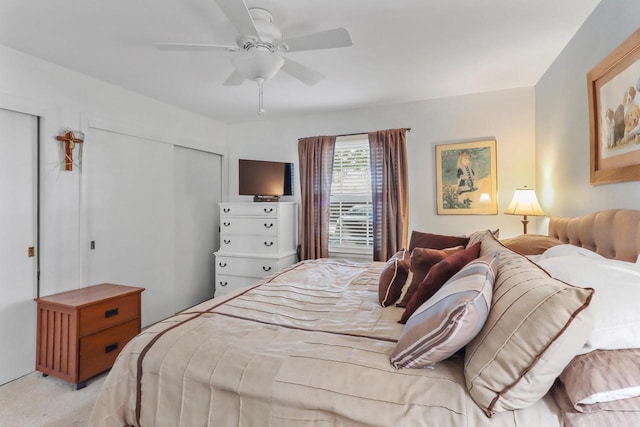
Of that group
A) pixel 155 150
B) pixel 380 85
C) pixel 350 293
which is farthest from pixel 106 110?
pixel 350 293

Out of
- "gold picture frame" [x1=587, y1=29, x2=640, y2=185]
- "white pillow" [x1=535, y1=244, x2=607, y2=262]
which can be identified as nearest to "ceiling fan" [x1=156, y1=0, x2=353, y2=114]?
"gold picture frame" [x1=587, y1=29, x2=640, y2=185]

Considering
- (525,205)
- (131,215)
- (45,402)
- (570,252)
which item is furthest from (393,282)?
(131,215)

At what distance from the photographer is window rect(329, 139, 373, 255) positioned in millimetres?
3801

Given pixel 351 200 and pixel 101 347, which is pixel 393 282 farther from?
pixel 101 347

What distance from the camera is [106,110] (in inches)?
118

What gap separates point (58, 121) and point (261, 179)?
A: 199cm

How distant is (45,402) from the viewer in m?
2.07

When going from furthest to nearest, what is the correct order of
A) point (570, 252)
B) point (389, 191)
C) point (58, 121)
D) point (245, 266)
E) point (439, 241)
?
point (245, 266), point (389, 191), point (58, 121), point (439, 241), point (570, 252)

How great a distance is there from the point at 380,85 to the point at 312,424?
292 centimetres

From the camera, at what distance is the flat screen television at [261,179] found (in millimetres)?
3859

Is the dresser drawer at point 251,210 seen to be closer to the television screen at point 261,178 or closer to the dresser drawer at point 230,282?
the television screen at point 261,178

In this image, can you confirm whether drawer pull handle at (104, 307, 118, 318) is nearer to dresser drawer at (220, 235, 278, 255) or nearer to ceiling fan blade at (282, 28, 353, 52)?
dresser drawer at (220, 235, 278, 255)

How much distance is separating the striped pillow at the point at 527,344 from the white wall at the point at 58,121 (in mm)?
3174

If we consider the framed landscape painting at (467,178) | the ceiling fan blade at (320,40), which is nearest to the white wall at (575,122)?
the framed landscape painting at (467,178)
